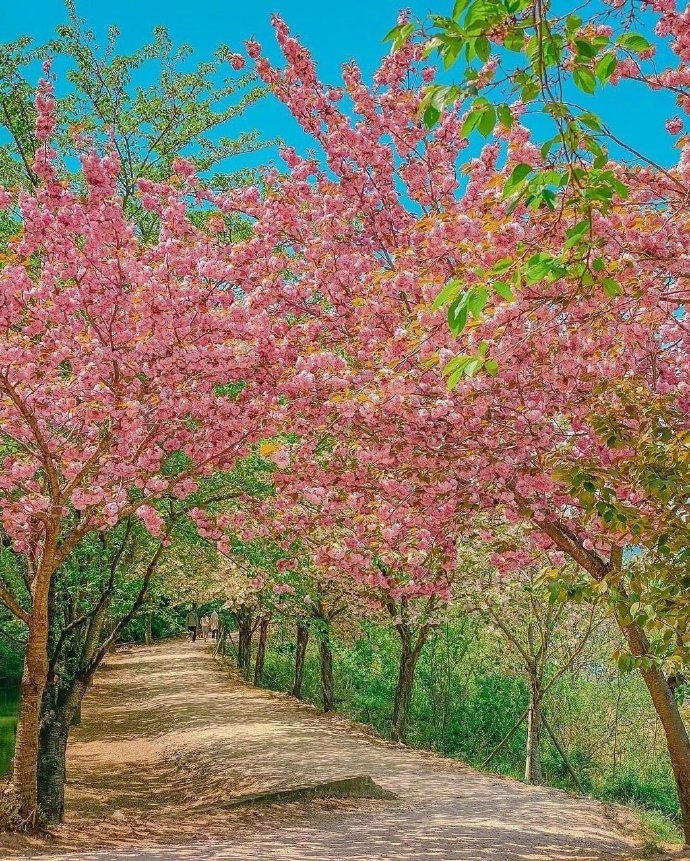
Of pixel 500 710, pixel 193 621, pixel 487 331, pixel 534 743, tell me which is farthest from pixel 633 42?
pixel 193 621

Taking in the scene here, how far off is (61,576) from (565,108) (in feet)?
30.7

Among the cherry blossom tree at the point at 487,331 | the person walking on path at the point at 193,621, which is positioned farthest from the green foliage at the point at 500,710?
the person walking on path at the point at 193,621

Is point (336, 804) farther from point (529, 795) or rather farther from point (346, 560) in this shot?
point (346, 560)

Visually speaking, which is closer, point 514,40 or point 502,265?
point 502,265

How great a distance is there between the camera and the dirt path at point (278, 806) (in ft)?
26.1

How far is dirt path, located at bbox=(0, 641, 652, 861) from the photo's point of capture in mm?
7941

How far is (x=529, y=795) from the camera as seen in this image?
11266 mm

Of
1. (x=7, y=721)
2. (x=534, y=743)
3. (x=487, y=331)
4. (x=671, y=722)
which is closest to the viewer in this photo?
(x=487, y=331)

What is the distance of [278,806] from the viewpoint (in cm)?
1005

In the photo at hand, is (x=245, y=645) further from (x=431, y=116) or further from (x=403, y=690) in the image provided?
(x=431, y=116)

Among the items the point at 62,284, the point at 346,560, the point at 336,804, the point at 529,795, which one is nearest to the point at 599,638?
the point at 529,795

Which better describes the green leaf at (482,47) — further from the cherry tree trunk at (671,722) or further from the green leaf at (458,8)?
the cherry tree trunk at (671,722)

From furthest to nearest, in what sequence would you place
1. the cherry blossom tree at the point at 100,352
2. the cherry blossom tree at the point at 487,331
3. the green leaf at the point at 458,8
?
the cherry blossom tree at the point at 100,352
the cherry blossom tree at the point at 487,331
the green leaf at the point at 458,8

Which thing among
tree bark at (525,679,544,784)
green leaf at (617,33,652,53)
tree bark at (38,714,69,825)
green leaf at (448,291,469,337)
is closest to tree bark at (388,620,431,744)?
tree bark at (525,679,544,784)
